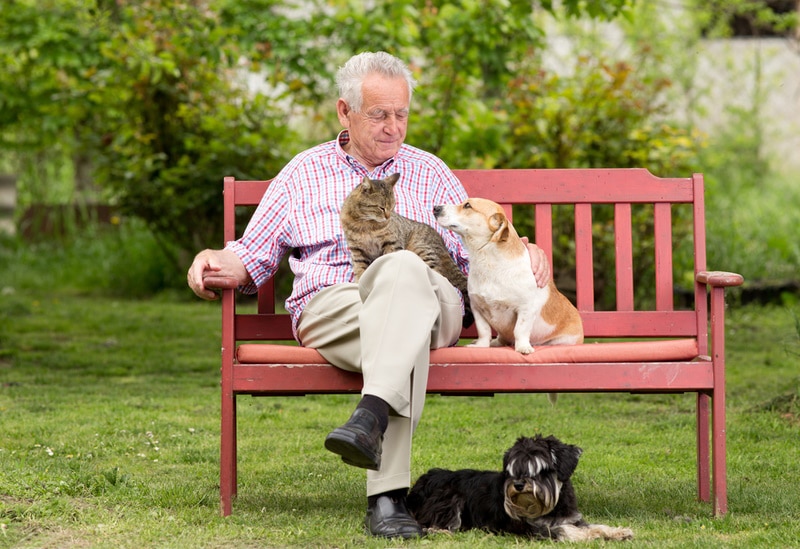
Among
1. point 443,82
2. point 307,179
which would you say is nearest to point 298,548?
point 307,179

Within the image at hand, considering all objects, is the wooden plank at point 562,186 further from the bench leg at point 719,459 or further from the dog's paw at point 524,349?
the bench leg at point 719,459

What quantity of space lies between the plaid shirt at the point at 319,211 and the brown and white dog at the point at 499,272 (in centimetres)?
43

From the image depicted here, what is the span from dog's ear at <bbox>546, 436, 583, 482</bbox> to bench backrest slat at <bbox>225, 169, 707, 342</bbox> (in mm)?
869

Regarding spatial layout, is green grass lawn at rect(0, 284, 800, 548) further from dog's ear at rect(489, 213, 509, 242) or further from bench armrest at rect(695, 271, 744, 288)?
dog's ear at rect(489, 213, 509, 242)

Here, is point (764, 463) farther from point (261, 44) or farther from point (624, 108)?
point (261, 44)

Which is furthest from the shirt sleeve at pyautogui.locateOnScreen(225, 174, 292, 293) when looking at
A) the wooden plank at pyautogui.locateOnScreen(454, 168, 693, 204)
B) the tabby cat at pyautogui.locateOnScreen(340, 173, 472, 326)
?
the wooden plank at pyautogui.locateOnScreen(454, 168, 693, 204)

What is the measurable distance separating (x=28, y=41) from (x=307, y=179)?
182 inches

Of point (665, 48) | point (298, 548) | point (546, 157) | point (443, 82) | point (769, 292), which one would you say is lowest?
point (298, 548)

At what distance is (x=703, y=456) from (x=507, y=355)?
3.01 ft

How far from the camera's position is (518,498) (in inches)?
133

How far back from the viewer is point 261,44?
8.62 meters

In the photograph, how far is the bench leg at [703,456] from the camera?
159 inches

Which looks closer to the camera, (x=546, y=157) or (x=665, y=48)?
(x=546, y=157)

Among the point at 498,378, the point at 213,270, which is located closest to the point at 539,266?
the point at 498,378
